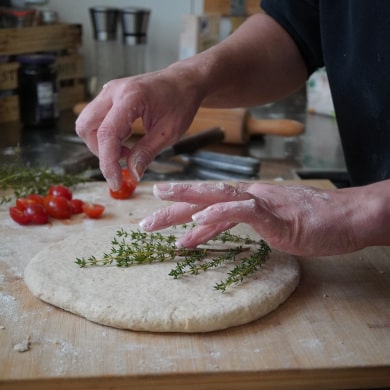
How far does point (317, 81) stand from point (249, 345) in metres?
1.98

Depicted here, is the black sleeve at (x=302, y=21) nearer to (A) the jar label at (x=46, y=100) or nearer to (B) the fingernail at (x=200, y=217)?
(B) the fingernail at (x=200, y=217)

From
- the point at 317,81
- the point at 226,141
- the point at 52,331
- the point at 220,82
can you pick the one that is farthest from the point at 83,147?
the point at 52,331

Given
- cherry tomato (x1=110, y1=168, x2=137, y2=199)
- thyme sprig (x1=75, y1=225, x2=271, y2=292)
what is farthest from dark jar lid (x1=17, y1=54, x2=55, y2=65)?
thyme sprig (x1=75, y1=225, x2=271, y2=292)

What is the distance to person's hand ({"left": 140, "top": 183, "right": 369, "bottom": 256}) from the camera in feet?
Result: 3.40

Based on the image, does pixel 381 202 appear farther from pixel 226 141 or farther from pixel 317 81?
pixel 317 81

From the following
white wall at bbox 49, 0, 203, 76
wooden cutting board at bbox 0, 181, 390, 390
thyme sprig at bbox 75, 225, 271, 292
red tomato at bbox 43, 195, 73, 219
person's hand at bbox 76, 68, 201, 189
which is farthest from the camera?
white wall at bbox 49, 0, 203, 76

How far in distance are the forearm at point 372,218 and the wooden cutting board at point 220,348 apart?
135mm

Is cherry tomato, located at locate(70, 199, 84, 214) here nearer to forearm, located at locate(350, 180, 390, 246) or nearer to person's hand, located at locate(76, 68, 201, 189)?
person's hand, located at locate(76, 68, 201, 189)

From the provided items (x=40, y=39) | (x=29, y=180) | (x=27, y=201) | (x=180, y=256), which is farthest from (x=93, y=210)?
(x=40, y=39)

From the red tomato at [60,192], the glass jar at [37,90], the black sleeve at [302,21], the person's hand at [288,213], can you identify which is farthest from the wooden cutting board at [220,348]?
the glass jar at [37,90]

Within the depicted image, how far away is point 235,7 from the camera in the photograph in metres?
3.24

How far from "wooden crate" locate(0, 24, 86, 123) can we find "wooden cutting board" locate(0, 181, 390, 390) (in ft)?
4.51

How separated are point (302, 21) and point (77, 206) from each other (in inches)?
27.8

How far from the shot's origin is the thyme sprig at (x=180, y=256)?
1.16 metres
